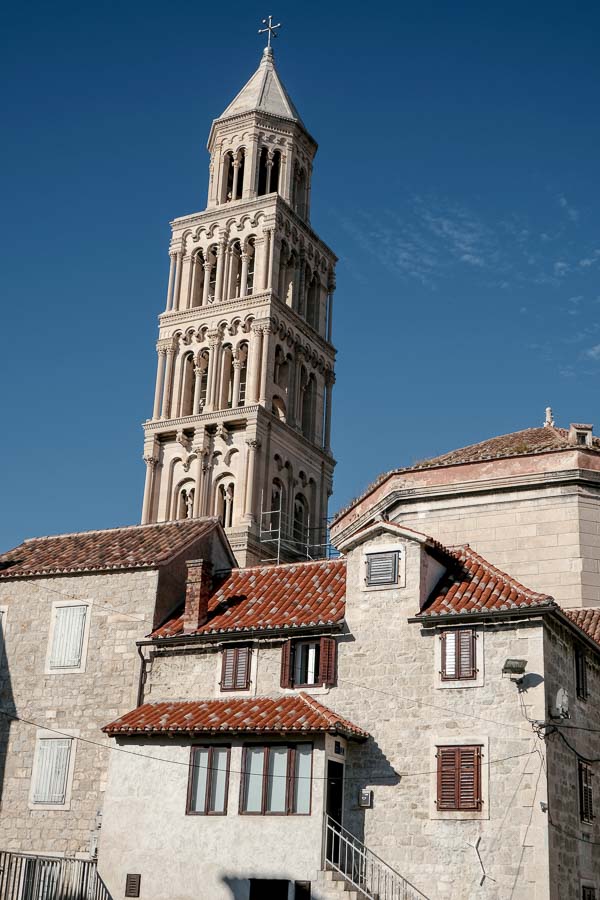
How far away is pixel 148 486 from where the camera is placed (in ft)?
231

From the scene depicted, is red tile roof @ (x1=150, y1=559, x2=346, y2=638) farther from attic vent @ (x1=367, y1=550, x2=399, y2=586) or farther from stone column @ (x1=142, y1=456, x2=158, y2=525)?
stone column @ (x1=142, y1=456, x2=158, y2=525)

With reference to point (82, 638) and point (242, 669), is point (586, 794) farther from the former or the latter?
point (82, 638)

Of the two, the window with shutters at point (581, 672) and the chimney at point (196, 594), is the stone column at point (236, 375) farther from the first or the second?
the window with shutters at point (581, 672)

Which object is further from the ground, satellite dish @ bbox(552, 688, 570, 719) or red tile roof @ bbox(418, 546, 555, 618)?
red tile roof @ bbox(418, 546, 555, 618)

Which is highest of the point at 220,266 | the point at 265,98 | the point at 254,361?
the point at 265,98

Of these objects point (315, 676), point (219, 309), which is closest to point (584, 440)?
point (315, 676)

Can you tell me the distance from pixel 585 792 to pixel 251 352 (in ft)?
145

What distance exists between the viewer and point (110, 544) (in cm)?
3909

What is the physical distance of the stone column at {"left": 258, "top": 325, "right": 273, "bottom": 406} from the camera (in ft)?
229

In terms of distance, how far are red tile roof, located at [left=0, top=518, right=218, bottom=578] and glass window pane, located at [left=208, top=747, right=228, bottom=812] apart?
6731 millimetres

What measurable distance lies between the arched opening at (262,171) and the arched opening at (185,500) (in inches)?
835

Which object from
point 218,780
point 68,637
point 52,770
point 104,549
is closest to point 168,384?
point 104,549

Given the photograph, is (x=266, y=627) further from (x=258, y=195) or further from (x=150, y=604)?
(x=258, y=195)

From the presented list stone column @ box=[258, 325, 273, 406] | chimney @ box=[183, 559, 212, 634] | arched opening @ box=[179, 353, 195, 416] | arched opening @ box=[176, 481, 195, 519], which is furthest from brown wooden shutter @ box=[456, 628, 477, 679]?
arched opening @ box=[179, 353, 195, 416]
